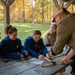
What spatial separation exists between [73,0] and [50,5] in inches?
250

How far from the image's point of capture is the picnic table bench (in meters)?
2.12

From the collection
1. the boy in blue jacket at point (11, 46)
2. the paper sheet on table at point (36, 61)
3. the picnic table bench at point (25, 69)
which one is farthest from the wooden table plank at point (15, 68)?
the boy in blue jacket at point (11, 46)

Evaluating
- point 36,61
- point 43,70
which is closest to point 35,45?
A: point 36,61

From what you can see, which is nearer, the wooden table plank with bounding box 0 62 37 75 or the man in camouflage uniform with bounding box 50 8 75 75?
the man in camouflage uniform with bounding box 50 8 75 75

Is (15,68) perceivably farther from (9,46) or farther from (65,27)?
(65,27)

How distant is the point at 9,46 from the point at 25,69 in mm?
749

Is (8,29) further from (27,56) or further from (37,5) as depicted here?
(37,5)

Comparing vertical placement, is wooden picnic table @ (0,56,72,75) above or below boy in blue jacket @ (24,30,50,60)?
below

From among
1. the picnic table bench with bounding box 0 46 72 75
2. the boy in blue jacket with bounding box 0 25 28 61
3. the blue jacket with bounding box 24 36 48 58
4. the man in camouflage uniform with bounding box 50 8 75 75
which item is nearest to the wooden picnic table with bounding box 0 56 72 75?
the picnic table bench with bounding box 0 46 72 75

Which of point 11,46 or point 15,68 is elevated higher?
point 11,46

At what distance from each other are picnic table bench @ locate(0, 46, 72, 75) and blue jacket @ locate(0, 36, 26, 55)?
299 millimetres

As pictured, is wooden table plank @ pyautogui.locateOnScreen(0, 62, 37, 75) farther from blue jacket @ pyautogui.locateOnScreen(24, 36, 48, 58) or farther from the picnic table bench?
blue jacket @ pyautogui.locateOnScreen(24, 36, 48, 58)

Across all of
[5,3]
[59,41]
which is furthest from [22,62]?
[5,3]

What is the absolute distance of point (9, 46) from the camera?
2916mm
